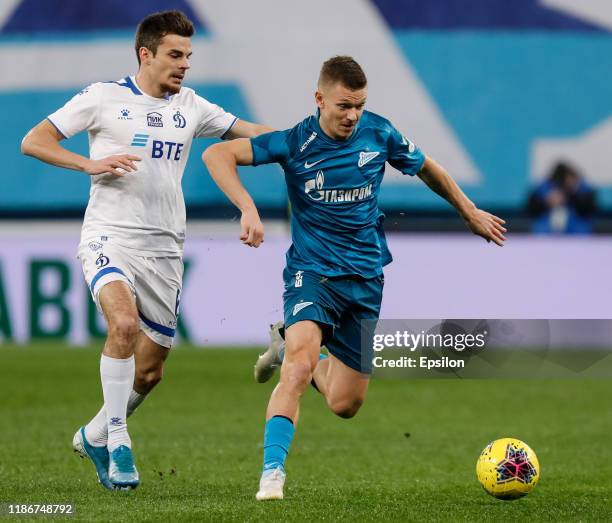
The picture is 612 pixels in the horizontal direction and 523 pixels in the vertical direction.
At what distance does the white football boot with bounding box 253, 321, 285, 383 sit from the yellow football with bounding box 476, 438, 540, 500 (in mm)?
1688

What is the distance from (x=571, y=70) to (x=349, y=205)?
14.2 meters

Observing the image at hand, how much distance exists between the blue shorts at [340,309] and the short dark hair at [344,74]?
103 cm

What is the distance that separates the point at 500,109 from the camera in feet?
66.5

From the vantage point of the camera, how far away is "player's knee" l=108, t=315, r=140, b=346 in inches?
279

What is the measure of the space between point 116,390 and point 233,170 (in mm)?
1361

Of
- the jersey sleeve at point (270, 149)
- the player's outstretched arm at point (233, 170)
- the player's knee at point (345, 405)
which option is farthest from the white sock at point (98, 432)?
the jersey sleeve at point (270, 149)

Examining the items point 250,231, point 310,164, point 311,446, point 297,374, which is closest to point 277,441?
point 297,374

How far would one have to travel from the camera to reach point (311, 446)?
407 inches

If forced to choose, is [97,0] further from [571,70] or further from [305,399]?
[305,399]

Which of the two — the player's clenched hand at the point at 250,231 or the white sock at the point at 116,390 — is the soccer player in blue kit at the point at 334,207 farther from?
the white sock at the point at 116,390

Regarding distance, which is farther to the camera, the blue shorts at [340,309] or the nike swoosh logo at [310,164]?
the nike swoosh logo at [310,164]

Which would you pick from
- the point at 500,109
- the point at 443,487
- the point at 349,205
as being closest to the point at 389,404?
the point at 443,487

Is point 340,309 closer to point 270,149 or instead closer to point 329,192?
point 329,192

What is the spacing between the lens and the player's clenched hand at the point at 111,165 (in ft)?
23.2
